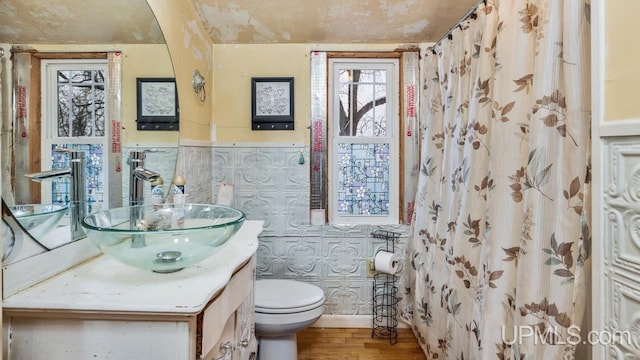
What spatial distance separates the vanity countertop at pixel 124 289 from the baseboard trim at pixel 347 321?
147 centimetres

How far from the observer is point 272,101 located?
221cm

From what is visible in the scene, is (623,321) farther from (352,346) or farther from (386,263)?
(352,346)

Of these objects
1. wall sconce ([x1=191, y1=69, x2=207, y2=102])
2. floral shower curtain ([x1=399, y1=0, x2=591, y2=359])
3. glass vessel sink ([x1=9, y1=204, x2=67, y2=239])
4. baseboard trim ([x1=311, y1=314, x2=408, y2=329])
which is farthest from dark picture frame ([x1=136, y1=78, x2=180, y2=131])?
baseboard trim ([x1=311, y1=314, x2=408, y2=329])

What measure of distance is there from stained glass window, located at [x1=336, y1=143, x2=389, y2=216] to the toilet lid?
663mm

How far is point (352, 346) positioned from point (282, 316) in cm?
69

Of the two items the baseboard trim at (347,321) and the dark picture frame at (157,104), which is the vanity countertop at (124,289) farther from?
the baseboard trim at (347,321)

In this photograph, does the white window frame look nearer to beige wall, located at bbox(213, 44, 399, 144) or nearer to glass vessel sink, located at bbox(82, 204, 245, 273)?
beige wall, located at bbox(213, 44, 399, 144)

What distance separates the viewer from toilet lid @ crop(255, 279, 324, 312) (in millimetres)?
1621

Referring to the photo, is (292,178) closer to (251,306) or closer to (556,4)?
(251,306)

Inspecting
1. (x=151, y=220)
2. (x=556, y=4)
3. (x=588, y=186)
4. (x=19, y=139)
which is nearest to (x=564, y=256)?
(x=588, y=186)

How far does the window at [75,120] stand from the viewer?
903mm

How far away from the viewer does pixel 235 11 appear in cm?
195

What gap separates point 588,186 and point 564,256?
20 centimetres

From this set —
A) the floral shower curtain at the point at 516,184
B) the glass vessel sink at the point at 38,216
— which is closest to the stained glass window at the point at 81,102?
the glass vessel sink at the point at 38,216
